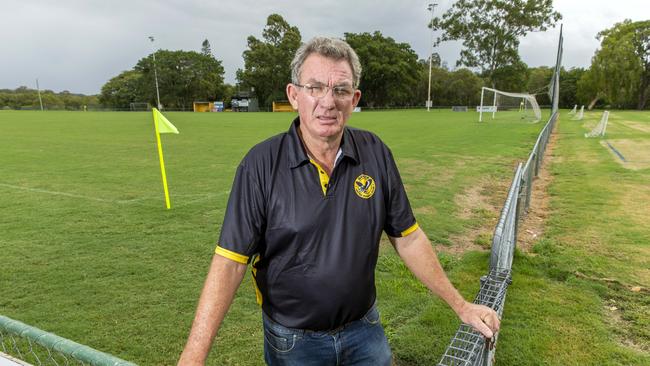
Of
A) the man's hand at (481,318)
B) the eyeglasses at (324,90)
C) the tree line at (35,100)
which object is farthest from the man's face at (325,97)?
the tree line at (35,100)


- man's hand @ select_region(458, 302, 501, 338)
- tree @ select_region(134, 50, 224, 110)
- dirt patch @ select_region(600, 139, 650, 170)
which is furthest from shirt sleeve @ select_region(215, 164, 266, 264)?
tree @ select_region(134, 50, 224, 110)

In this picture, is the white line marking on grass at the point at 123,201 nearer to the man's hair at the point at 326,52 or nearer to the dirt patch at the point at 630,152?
the man's hair at the point at 326,52

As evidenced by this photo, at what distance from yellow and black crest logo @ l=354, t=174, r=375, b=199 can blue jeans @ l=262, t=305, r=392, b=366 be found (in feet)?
1.77

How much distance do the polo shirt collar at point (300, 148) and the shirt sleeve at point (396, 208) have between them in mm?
175

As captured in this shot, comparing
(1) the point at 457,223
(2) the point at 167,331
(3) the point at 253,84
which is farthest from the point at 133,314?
(3) the point at 253,84

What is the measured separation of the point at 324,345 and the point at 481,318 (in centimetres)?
65

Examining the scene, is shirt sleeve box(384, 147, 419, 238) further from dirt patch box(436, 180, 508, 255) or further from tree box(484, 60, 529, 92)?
tree box(484, 60, 529, 92)

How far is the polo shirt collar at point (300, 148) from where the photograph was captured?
5.11ft

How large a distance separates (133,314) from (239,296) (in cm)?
94

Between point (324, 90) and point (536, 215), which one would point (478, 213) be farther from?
point (324, 90)

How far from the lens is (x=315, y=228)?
4.91 feet

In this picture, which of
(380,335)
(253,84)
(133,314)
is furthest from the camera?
(253,84)

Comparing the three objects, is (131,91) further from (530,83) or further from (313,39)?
(313,39)

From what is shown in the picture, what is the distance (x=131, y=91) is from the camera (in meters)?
78.0
